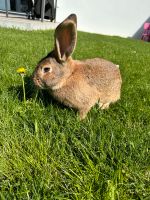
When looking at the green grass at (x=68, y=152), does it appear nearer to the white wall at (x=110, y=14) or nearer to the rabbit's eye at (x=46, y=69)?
the rabbit's eye at (x=46, y=69)

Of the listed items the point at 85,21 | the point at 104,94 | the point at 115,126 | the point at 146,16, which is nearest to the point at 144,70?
the point at 104,94

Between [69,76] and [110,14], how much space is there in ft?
52.1

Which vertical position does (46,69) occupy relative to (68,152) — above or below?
above

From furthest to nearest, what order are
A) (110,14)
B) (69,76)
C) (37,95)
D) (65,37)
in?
(110,14)
(37,95)
(69,76)
(65,37)

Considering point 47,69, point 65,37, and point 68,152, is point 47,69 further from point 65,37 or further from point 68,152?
point 68,152

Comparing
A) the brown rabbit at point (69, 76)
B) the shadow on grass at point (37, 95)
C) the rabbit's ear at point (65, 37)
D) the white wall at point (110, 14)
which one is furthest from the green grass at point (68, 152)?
the white wall at point (110, 14)

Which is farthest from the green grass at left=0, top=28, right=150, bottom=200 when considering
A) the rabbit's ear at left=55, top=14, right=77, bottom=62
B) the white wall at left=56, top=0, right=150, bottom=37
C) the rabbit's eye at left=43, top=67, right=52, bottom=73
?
the white wall at left=56, top=0, right=150, bottom=37

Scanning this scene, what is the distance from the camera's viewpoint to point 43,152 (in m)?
2.21

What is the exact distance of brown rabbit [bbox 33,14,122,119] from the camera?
8.93 feet

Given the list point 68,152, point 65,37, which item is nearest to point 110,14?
point 65,37

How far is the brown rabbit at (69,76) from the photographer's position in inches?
107

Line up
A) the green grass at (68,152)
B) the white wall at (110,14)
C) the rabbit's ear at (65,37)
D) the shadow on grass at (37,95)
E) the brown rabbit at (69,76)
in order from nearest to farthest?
Answer: 1. the green grass at (68,152)
2. the rabbit's ear at (65,37)
3. the brown rabbit at (69,76)
4. the shadow on grass at (37,95)
5. the white wall at (110,14)

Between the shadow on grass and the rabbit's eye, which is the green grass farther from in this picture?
the rabbit's eye

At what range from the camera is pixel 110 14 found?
18094 millimetres
